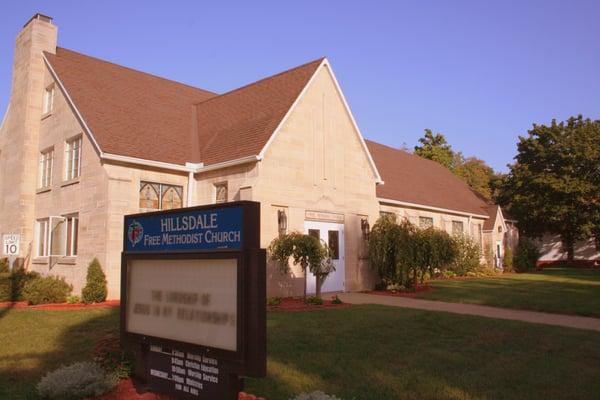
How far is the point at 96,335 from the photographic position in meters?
9.88

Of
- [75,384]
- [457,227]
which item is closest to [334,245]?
[75,384]

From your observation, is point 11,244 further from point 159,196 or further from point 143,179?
point 159,196

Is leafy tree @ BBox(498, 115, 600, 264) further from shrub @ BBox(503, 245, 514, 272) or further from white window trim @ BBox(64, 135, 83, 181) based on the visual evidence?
white window trim @ BBox(64, 135, 83, 181)

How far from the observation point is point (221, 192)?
1819 centimetres

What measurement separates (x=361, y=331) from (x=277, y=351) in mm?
2373

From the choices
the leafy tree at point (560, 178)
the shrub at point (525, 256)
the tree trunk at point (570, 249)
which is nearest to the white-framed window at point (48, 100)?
the shrub at point (525, 256)

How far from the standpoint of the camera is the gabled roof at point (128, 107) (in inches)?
690

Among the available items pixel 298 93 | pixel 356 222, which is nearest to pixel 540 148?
pixel 356 222

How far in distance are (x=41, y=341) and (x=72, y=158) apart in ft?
36.0

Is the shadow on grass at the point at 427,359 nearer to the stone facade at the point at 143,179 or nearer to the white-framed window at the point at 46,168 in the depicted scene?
the stone facade at the point at 143,179

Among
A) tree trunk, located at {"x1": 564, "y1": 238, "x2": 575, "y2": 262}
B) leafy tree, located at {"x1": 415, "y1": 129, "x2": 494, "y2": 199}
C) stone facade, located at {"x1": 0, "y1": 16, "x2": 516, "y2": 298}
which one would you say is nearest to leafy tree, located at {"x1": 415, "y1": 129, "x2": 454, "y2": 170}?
leafy tree, located at {"x1": 415, "y1": 129, "x2": 494, "y2": 199}

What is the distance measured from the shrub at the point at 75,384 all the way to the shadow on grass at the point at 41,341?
1.13 ft

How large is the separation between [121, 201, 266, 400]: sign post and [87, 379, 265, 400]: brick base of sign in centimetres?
14

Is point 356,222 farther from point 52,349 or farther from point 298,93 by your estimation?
point 52,349
